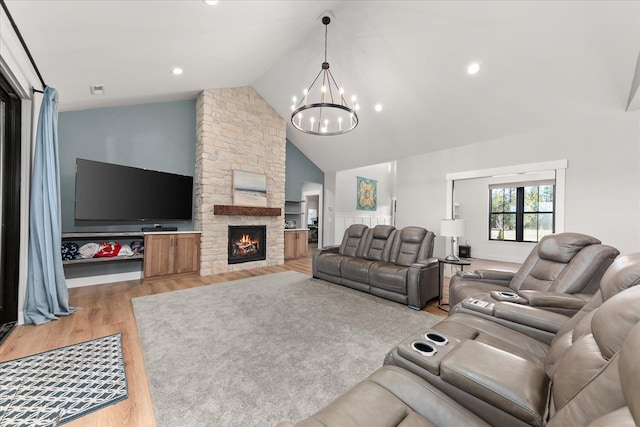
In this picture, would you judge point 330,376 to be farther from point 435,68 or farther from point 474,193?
point 474,193

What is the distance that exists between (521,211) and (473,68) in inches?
226

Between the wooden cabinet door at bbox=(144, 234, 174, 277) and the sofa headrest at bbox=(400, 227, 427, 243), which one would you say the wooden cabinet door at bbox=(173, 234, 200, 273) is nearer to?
the wooden cabinet door at bbox=(144, 234, 174, 277)

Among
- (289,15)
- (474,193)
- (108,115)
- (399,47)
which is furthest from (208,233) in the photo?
(474,193)

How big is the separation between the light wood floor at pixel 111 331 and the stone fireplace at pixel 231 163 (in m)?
0.87

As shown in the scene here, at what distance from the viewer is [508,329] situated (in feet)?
5.42

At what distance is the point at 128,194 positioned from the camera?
411 cm

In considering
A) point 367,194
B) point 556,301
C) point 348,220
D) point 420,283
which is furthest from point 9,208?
point 367,194


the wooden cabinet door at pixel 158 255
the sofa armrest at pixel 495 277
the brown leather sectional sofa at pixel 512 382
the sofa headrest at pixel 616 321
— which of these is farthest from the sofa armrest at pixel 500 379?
the wooden cabinet door at pixel 158 255

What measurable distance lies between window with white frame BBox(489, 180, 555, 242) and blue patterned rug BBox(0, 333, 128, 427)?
9169 millimetres

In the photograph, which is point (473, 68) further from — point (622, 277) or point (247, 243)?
point (247, 243)

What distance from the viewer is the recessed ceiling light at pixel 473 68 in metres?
3.65

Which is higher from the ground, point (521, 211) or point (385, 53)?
point (385, 53)

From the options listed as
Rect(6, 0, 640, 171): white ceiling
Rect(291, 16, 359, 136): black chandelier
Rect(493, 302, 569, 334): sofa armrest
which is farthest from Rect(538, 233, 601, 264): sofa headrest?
Rect(291, 16, 359, 136): black chandelier

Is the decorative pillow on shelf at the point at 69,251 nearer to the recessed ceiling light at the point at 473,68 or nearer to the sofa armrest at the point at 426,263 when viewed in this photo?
the sofa armrest at the point at 426,263
